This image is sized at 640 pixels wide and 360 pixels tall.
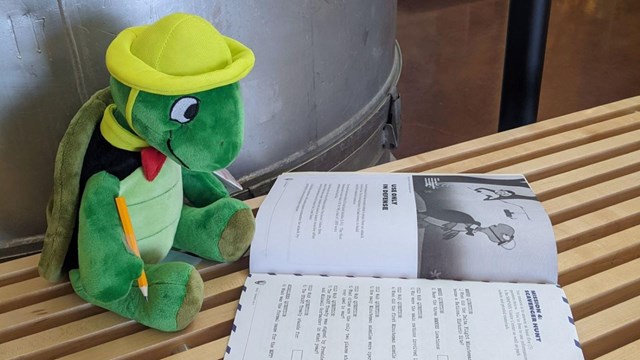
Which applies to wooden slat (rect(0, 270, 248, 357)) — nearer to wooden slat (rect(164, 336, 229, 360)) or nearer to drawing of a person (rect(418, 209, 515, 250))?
wooden slat (rect(164, 336, 229, 360))

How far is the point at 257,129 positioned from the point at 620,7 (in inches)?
73.5

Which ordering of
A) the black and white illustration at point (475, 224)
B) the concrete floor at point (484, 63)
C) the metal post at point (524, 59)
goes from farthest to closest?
the concrete floor at point (484, 63) < the metal post at point (524, 59) < the black and white illustration at point (475, 224)

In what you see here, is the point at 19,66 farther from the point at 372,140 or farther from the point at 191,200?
the point at 372,140

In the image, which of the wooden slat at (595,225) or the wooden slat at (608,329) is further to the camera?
the wooden slat at (595,225)

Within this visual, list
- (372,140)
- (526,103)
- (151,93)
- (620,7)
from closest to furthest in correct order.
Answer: (151,93)
(372,140)
(526,103)
(620,7)

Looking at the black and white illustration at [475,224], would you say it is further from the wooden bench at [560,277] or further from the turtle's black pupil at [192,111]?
the turtle's black pupil at [192,111]

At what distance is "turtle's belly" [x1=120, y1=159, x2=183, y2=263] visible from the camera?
19.0 inches

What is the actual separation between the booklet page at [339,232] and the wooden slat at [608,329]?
130 mm

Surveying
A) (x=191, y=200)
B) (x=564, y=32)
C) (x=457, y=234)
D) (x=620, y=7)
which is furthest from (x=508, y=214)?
(x=620, y=7)

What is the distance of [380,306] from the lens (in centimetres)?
50

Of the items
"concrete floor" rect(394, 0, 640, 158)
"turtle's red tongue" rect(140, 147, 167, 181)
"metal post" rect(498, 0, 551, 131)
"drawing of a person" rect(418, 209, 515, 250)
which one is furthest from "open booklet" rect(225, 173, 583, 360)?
"concrete floor" rect(394, 0, 640, 158)

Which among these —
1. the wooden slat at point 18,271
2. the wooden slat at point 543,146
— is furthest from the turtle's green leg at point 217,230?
the wooden slat at point 543,146

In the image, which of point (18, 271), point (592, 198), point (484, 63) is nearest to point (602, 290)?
point (592, 198)

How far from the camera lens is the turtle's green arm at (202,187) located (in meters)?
0.58
